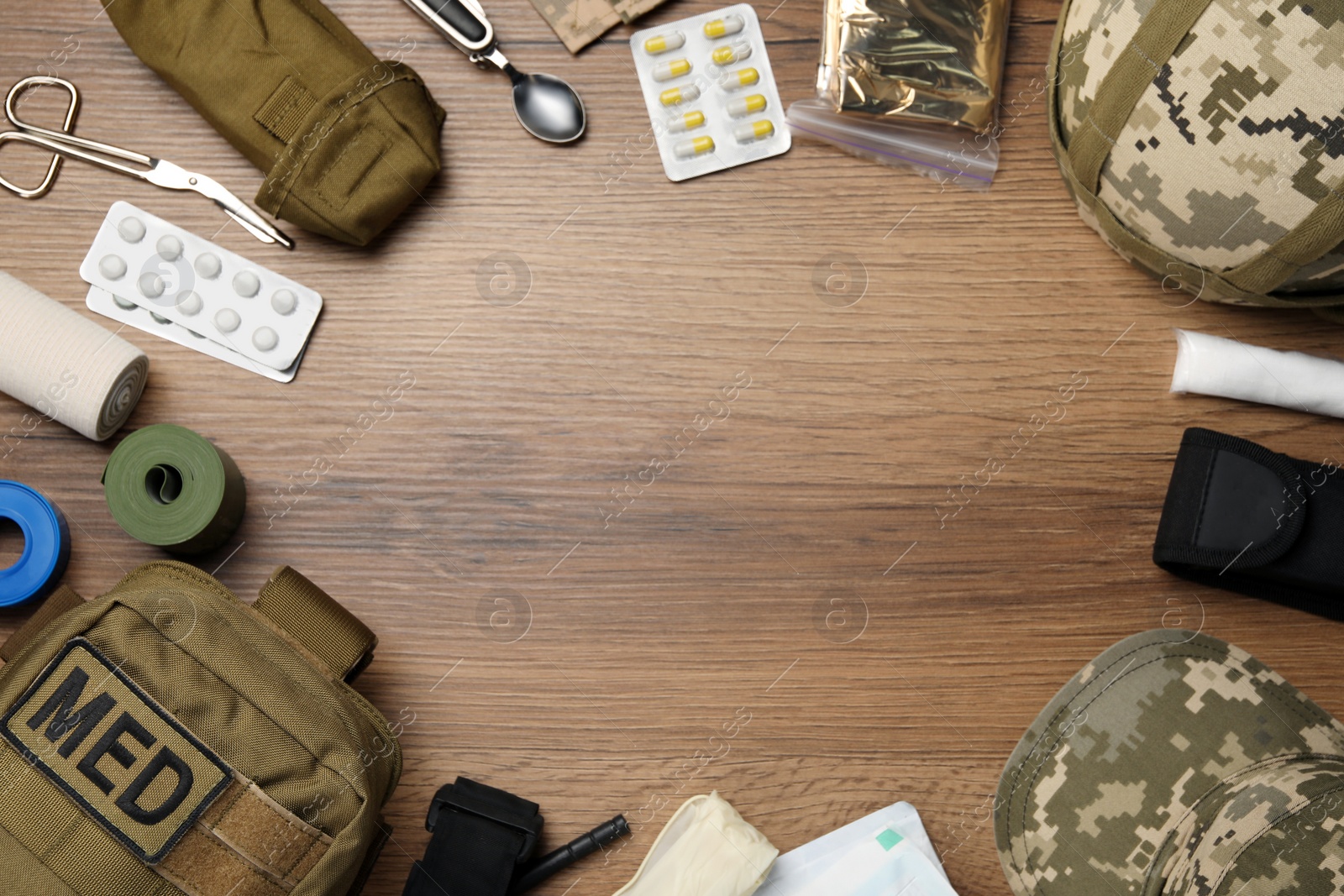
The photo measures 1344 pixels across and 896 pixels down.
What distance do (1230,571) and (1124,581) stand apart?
0.08m

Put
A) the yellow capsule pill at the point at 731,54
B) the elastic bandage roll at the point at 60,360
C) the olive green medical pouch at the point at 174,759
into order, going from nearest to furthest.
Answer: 1. the olive green medical pouch at the point at 174,759
2. the elastic bandage roll at the point at 60,360
3. the yellow capsule pill at the point at 731,54

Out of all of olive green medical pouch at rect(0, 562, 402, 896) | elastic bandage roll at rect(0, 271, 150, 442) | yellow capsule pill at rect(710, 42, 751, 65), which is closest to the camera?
olive green medical pouch at rect(0, 562, 402, 896)

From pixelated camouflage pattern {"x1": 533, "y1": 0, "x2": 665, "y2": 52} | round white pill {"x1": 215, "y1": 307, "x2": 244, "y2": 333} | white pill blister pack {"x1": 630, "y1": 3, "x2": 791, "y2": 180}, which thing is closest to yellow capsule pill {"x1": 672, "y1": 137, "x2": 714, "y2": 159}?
white pill blister pack {"x1": 630, "y1": 3, "x2": 791, "y2": 180}

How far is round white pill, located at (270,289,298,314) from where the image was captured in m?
0.76

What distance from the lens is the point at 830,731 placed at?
0.77 metres

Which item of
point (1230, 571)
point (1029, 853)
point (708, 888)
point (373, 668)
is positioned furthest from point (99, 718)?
point (1230, 571)

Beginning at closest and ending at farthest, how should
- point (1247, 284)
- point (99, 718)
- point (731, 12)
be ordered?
point (99, 718)
point (1247, 284)
point (731, 12)

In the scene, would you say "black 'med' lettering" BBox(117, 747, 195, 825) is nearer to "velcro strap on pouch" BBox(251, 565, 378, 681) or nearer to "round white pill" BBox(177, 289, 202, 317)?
"velcro strap on pouch" BBox(251, 565, 378, 681)

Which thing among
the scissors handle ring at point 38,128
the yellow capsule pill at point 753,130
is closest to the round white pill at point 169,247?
the scissors handle ring at point 38,128

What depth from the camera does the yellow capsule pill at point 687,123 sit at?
Answer: 78 centimetres

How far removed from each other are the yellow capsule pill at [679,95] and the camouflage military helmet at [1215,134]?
11.7 inches

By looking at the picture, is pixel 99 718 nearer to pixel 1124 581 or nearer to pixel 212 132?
pixel 212 132

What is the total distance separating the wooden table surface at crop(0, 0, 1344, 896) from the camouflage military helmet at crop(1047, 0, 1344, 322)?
83 mm

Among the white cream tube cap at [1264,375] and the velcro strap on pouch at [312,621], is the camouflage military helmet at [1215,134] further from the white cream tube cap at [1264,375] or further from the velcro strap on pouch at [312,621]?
the velcro strap on pouch at [312,621]
